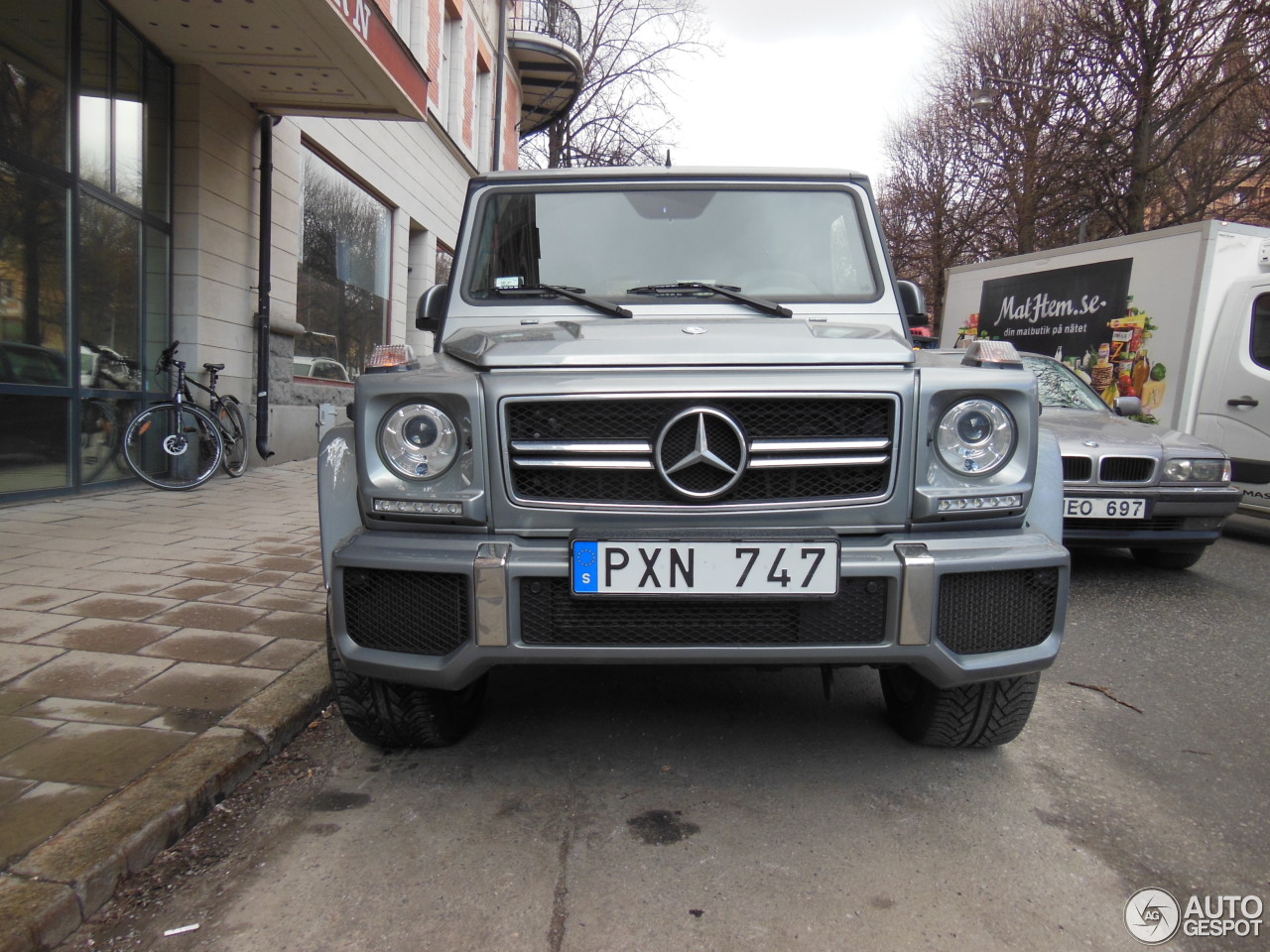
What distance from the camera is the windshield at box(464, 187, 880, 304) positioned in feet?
10.3

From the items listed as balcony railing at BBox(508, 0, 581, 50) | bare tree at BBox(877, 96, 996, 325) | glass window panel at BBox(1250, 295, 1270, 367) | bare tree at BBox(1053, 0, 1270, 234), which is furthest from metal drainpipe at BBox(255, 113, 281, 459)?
bare tree at BBox(877, 96, 996, 325)

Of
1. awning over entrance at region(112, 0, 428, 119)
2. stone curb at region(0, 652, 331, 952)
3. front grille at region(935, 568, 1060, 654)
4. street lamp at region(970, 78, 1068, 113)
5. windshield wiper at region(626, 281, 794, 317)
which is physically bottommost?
stone curb at region(0, 652, 331, 952)

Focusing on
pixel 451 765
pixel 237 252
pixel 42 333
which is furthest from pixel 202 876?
pixel 237 252

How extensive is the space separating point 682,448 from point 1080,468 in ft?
12.9

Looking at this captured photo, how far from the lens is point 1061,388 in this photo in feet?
22.0

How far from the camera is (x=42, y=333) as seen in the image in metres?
6.20

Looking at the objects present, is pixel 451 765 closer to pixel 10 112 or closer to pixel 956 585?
pixel 956 585

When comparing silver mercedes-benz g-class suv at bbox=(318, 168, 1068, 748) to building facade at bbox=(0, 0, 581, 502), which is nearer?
silver mercedes-benz g-class suv at bbox=(318, 168, 1068, 748)

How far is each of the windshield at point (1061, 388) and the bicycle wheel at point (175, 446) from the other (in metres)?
6.79

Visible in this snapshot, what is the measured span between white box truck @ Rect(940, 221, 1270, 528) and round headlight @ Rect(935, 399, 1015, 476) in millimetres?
6344

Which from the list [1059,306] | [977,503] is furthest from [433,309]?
[1059,306]

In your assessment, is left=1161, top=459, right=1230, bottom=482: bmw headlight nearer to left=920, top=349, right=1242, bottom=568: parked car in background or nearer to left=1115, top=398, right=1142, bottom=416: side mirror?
left=920, top=349, right=1242, bottom=568: parked car in background

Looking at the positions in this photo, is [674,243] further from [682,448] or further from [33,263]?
[33,263]

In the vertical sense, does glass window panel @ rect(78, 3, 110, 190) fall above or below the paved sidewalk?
above
